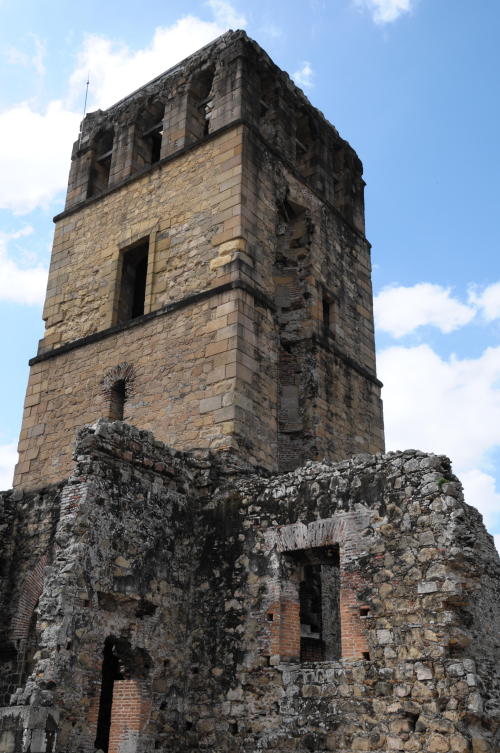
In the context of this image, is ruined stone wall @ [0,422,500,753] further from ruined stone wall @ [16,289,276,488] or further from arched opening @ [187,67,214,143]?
arched opening @ [187,67,214,143]

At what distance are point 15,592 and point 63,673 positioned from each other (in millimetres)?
3830

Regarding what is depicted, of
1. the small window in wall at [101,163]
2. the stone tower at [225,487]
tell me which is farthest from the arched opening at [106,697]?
the small window in wall at [101,163]

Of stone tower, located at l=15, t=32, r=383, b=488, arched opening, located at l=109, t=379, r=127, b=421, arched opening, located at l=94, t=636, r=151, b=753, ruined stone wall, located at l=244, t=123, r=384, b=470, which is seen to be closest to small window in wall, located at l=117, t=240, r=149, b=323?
stone tower, located at l=15, t=32, r=383, b=488

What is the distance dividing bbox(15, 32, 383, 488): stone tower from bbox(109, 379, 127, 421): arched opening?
0.09ft

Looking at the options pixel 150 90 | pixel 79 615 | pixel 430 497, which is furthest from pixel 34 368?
pixel 430 497

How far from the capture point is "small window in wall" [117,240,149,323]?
1390 centimetres

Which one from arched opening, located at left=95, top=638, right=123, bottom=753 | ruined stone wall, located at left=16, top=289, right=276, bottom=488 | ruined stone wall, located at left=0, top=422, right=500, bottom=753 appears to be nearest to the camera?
ruined stone wall, located at left=0, top=422, right=500, bottom=753

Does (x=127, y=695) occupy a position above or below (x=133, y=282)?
below

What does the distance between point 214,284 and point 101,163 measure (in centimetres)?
582

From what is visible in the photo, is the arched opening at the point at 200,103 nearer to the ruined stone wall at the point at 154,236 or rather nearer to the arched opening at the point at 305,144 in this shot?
the ruined stone wall at the point at 154,236

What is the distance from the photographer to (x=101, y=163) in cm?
1636

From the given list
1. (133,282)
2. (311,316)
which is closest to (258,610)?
(311,316)

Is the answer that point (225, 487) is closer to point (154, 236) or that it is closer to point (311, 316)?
point (311, 316)

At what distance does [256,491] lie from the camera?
9055 millimetres
